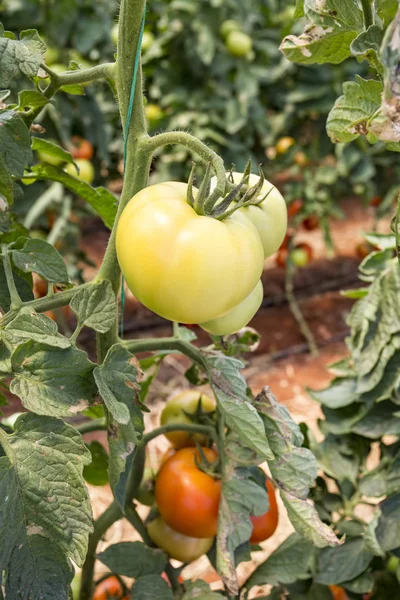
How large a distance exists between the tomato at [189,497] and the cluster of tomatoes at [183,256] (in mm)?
366

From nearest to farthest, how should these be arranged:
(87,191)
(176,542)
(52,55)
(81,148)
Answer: (87,191) → (176,542) → (52,55) → (81,148)

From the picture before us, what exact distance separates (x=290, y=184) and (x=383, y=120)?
2499 mm

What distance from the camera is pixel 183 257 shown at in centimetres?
53

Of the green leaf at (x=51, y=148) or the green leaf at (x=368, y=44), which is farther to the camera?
the green leaf at (x=51, y=148)

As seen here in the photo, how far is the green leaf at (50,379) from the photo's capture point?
0.57m

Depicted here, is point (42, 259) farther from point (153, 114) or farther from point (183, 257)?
point (153, 114)

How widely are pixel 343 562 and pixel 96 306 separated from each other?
1.93 feet

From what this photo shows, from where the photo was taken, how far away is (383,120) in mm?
446

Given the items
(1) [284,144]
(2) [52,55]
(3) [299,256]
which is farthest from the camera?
(1) [284,144]

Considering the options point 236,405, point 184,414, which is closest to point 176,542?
point 184,414

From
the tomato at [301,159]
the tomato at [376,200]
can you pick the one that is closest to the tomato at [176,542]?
the tomato at [301,159]

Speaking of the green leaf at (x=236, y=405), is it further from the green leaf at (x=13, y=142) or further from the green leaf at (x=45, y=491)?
the green leaf at (x=13, y=142)

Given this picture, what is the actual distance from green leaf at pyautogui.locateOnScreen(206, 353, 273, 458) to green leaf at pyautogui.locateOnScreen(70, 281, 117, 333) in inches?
5.9

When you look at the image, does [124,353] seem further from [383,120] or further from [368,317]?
[368,317]
